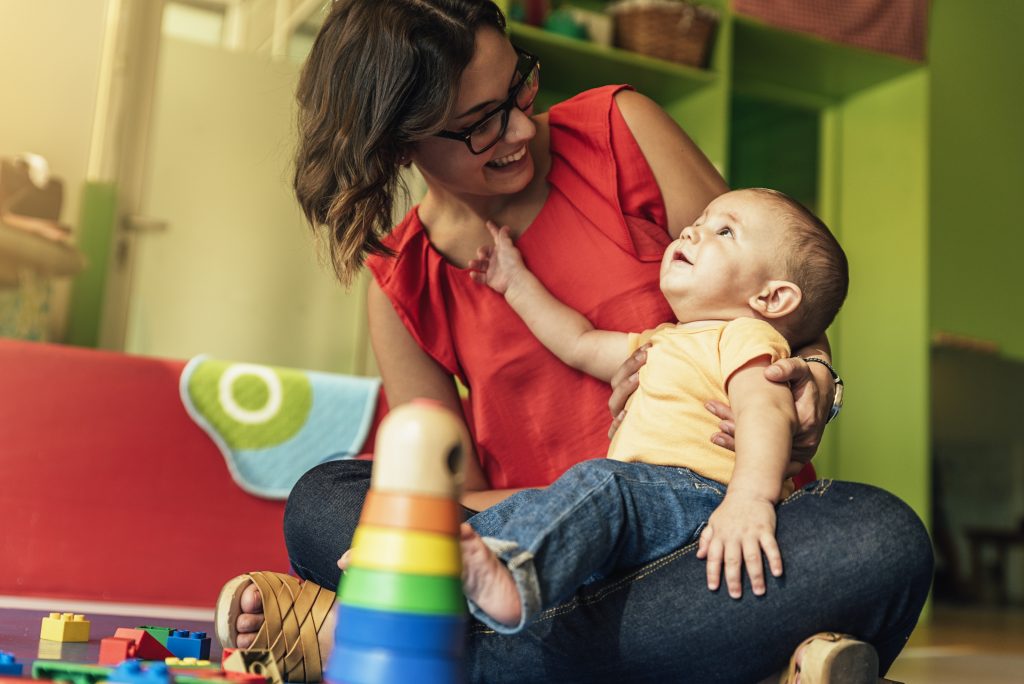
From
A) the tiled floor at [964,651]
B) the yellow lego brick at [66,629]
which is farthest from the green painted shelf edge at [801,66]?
the yellow lego brick at [66,629]

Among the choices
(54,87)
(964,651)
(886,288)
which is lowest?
(964,651)

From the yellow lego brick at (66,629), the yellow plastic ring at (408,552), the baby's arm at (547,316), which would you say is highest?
the baby's arm at (547,316)

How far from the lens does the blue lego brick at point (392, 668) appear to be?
60cm

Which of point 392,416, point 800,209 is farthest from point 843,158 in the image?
point 392,416

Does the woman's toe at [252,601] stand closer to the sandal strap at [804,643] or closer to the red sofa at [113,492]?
the sandal strap at [804,643]

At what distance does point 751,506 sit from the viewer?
0.89m

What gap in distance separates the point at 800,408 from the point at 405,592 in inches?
20.3

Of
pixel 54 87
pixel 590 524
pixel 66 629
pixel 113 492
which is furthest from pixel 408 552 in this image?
pixel 54 87

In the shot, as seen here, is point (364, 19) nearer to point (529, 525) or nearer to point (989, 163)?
point (529, 525)

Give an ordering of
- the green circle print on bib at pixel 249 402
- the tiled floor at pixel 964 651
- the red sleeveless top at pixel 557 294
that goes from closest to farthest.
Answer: the red sleeveless top at pixel 557 294, the tiled floor at pixel 964 651, the green circle print on bib at pixel 249 402

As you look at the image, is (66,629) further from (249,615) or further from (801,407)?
(801,407)

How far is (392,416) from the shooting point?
0.64 metres

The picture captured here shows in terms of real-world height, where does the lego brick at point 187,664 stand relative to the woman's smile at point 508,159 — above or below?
below

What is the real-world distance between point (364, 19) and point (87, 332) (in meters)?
2.06
